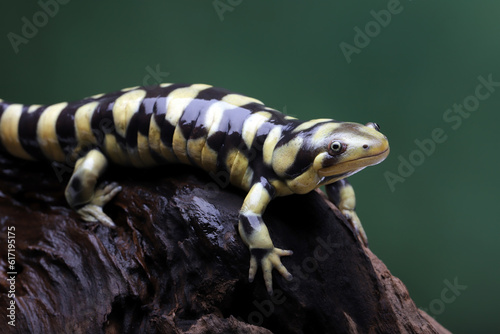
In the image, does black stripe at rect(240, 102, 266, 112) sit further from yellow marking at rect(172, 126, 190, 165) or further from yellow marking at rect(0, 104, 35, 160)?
yellow marking at rect(0, 104, 35, 160)

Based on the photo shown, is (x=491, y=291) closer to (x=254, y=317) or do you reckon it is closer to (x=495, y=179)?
(x=495, y=179)

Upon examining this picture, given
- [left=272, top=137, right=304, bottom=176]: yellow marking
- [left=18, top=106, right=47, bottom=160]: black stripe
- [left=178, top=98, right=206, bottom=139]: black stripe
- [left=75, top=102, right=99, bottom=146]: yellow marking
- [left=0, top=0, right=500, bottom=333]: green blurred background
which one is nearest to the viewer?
[left=272, top=137, right=304, bottom=176]: yellow marking

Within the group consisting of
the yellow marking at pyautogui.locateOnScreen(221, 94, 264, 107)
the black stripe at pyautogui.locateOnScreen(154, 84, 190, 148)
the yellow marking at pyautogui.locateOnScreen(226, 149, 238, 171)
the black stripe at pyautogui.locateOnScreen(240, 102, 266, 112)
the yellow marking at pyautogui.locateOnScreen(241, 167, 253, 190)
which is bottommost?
the yellow marking at pyautogui.locateOnScreen(241, 167, 253, 190)

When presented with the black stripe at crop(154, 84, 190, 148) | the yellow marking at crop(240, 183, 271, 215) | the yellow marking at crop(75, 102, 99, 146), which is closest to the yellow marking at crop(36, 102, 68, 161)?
the yellow marking at crop(75, 102, 99, 146)

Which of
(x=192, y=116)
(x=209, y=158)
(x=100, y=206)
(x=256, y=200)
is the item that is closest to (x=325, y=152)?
(x=256, y=200)

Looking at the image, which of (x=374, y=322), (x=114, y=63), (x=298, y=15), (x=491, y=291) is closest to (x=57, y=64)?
(x=114, y=63)

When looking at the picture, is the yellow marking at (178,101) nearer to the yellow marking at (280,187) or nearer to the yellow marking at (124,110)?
the yellow marking at (124,110)
